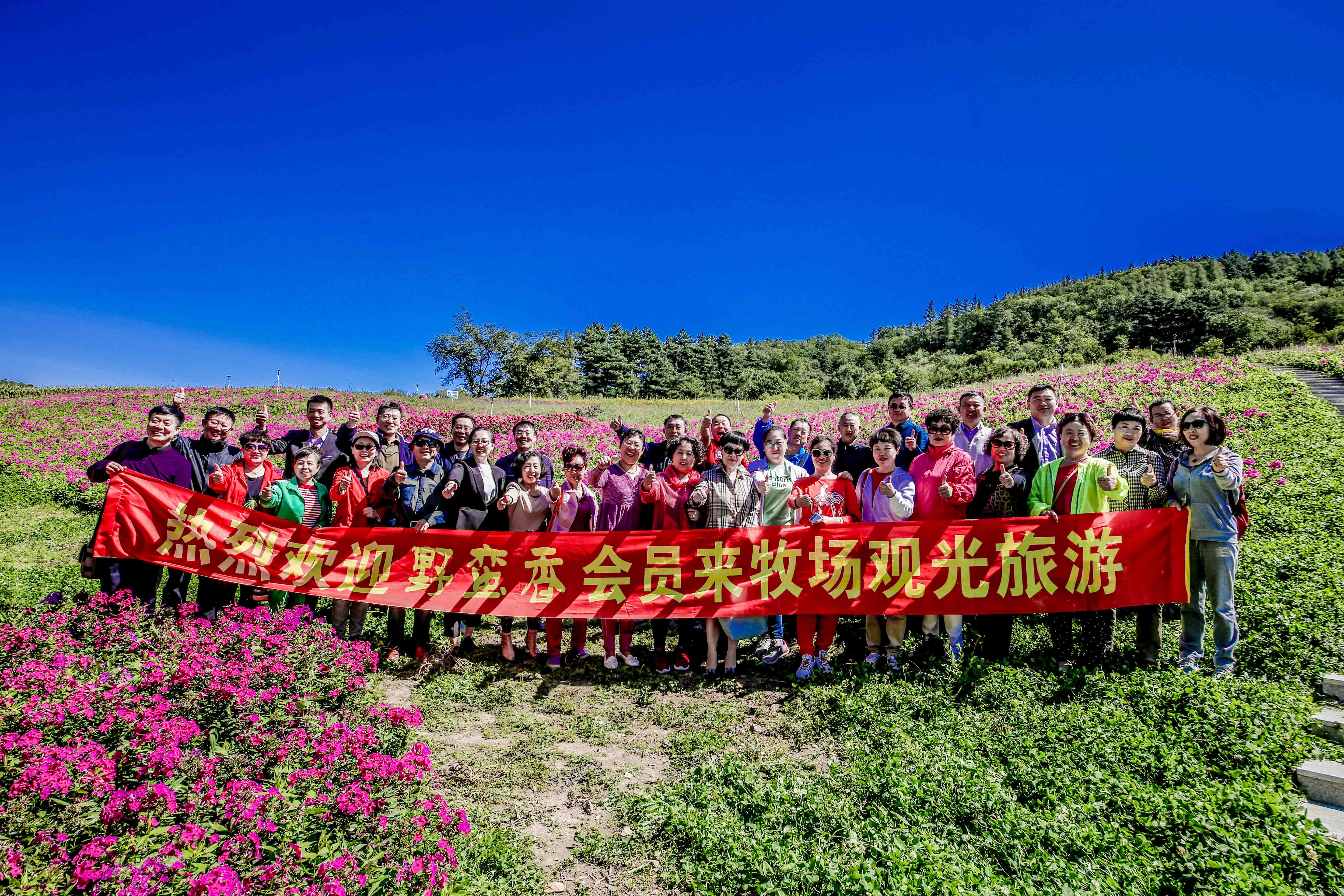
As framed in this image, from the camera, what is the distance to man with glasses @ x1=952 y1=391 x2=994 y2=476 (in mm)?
6660

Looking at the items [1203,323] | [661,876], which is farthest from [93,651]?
[1203,323]

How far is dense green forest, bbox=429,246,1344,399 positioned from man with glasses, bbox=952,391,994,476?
27.2 meters

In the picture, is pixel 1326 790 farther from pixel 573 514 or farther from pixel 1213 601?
pixel 573 514

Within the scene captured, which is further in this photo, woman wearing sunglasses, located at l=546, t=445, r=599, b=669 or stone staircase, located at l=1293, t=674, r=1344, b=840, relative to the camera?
woman wearing sunglasses, located at l=546, t=445, r=599, b=669

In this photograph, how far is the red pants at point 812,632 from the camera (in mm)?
5691

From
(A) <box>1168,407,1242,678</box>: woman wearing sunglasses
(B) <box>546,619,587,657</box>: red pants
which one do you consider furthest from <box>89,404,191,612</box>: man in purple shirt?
(A) <box>1168,407,1242,678</box>: woman wearing sunglasses

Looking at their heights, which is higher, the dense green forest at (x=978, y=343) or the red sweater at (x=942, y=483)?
the dense green forest at (x=978, y=343)

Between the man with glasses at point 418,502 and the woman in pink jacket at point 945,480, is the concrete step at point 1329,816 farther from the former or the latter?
the man with glasses at point 418,502

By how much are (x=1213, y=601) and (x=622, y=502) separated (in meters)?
5.36

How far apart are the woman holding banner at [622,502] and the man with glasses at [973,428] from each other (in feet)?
11.4

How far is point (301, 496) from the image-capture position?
6207 mm

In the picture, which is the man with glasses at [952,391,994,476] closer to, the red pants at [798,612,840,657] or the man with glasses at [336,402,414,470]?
the red pants at [798,612,840,657]

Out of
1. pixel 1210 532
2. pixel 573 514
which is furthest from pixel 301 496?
pixel 1210 532

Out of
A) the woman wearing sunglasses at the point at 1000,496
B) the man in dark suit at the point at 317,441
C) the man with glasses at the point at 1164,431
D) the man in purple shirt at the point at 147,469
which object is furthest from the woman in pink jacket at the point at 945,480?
the man in purple shirt at the point at 147,469
